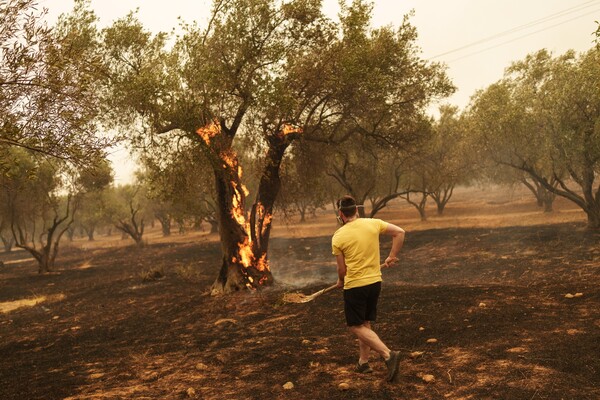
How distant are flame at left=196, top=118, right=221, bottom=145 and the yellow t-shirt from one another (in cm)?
836

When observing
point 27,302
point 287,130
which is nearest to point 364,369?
point 287,130

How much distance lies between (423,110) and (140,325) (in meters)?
14.6

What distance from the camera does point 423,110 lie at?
19.8m

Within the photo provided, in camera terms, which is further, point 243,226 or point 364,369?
point 243,226

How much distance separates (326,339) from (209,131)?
7877 millimetres

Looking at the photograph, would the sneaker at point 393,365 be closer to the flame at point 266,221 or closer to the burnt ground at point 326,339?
the burnt ground at point 326,339

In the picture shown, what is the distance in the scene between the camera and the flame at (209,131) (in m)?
13.7

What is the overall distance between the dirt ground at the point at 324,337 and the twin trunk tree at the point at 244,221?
980mm

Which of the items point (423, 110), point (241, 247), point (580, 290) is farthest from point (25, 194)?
point (580, 290)

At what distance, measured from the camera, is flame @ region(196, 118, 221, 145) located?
13.7m

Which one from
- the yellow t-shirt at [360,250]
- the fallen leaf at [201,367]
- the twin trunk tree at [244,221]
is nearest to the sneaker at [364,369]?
the yellow t-shirt at [360,250]

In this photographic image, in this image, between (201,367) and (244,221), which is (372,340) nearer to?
(201,367)

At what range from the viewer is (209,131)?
45.8 ft

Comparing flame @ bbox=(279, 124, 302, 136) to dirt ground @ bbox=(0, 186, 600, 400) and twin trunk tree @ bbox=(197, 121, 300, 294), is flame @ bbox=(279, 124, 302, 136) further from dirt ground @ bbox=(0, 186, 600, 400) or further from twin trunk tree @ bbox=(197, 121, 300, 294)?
dirt ground @ bbox=(0, 186, 600, 400)
